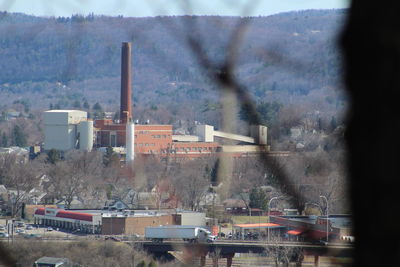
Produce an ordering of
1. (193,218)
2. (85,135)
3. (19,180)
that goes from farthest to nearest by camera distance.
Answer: (85,135) → (19,180) → (193,218)

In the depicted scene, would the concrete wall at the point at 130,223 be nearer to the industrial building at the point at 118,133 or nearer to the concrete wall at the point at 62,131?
the industrial building at the point at 118,133

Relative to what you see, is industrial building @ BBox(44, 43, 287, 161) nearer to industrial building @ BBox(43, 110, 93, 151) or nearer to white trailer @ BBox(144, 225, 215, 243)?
industrial building @ BBox(43, 110, 93, 151)

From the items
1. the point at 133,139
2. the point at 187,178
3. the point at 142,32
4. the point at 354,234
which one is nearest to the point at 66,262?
the point at 142,32

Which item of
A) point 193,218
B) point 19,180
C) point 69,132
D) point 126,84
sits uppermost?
point 126,84

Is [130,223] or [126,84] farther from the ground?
[126,84]

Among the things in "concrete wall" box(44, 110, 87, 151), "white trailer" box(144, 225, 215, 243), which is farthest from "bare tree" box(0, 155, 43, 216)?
"white trailer" box(144, 225, 215, 243)

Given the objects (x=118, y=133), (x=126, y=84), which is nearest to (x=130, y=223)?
(x=118, y=133)

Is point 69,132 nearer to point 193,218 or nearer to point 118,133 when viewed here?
point 118,133
